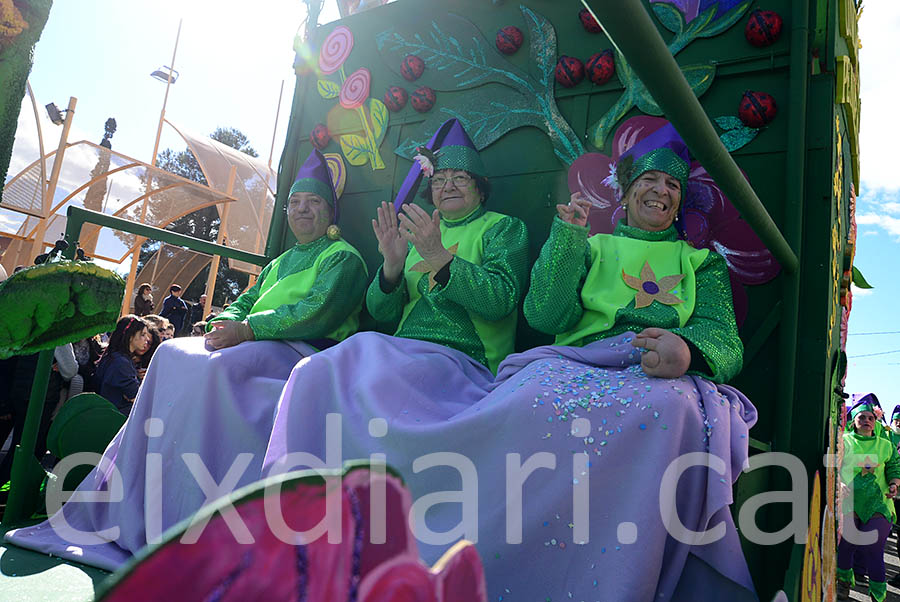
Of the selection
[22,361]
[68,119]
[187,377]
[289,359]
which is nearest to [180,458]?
[187,377]

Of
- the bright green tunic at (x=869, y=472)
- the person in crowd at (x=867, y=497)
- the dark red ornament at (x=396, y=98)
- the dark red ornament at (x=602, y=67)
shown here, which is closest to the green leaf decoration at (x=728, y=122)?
the dark red ornament at (x=602, y=67)

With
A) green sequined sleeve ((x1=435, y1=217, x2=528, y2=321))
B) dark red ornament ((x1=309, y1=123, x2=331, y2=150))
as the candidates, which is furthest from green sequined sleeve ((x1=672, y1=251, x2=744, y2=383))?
dark red ornament ((x1=309, y1=123, x2=331, y2=150))

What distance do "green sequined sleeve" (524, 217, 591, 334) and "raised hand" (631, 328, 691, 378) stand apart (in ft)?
1.11

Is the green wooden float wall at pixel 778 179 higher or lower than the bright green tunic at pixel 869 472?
higher

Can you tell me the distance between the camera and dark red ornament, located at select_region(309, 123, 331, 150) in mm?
2941

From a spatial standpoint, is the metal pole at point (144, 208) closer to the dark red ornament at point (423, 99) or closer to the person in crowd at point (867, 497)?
the dark red ornament at point (423, 99)

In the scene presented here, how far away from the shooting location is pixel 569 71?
2.30 m

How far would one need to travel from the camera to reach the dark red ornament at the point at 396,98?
8.94 feet

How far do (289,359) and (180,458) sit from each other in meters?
0.45

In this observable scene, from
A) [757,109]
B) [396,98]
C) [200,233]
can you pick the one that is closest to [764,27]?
[757,109]

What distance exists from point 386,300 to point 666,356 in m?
1.01

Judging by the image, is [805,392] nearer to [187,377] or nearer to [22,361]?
[187,377]

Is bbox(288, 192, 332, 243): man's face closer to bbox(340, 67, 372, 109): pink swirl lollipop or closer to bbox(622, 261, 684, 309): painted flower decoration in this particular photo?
bbox(340, 67, 372, 109): pink swirl lollipop

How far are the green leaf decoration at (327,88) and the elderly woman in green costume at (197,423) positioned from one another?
1.12 m
